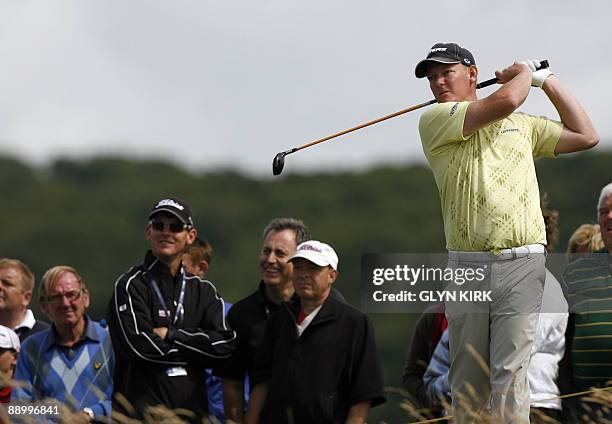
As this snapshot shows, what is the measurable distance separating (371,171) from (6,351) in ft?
218

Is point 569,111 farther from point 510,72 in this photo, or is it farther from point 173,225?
point 173,225

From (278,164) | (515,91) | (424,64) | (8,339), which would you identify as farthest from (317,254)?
(8,339)

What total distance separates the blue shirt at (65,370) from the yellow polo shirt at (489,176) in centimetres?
295

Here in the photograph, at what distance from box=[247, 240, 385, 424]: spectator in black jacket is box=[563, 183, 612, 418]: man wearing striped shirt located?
53.2 inches

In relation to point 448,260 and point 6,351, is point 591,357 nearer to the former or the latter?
point 448,260

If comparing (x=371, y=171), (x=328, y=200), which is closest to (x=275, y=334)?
(x=328, y=200)

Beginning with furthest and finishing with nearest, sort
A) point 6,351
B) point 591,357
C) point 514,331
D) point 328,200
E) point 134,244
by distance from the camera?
point 328,200 < point 134,244 < point 6,351 < point 591,357 < point 514,331

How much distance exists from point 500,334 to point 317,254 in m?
1.85

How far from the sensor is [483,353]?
29.2 ft

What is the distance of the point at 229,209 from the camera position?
68.4 m

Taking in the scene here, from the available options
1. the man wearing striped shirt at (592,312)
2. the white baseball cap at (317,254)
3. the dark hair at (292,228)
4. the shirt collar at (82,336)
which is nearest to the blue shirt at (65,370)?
the shirt collar at (82,336)

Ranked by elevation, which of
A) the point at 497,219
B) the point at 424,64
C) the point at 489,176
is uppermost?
the point at 424,64

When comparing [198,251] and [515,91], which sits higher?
[515,91]

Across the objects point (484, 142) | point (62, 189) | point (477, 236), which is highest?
point (62, 189)
